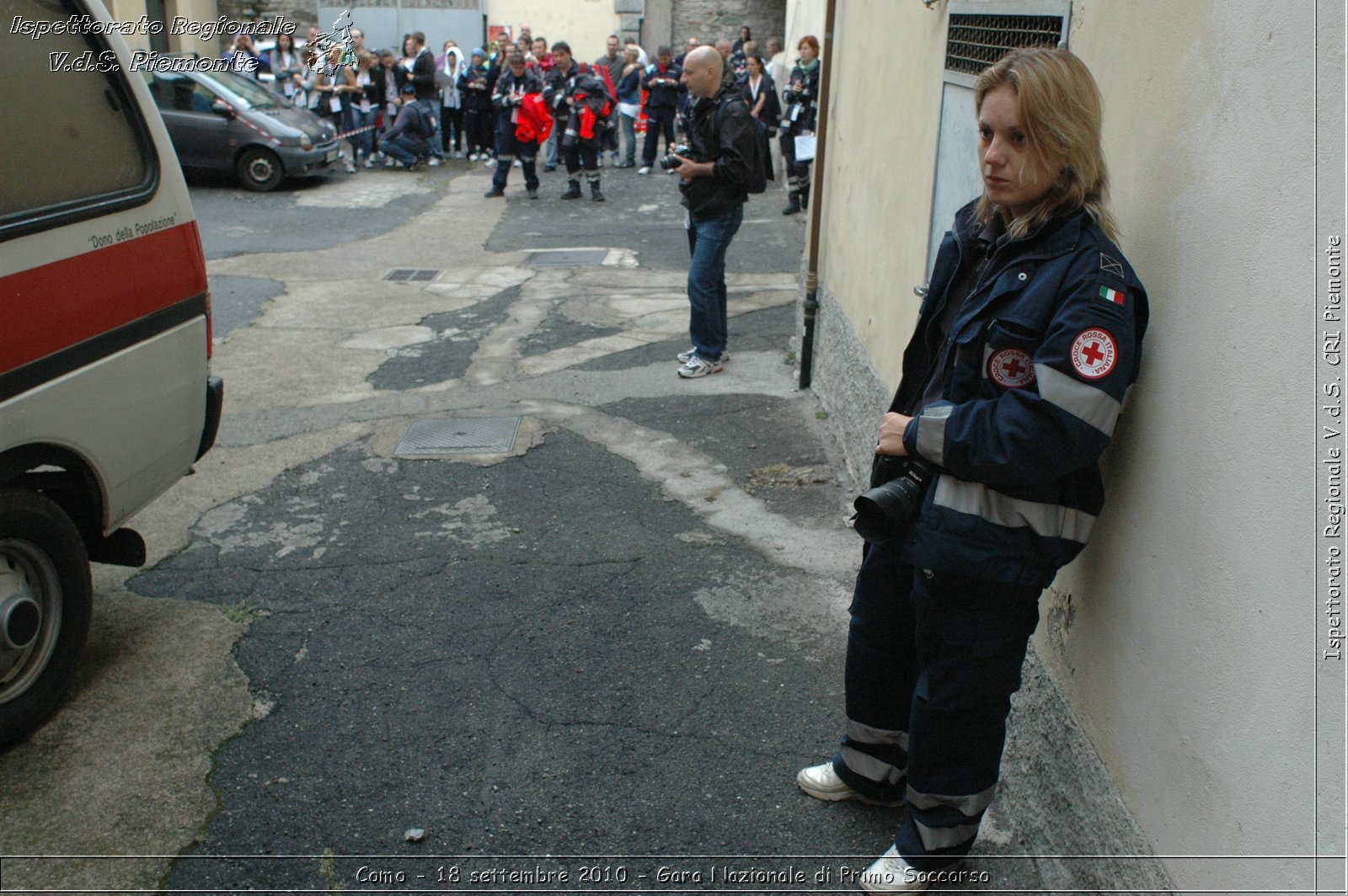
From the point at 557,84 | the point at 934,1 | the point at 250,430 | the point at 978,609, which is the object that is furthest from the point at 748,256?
the point at 978,609

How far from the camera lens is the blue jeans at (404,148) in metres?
17.7

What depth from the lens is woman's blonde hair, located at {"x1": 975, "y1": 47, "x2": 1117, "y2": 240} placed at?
7.53 ft

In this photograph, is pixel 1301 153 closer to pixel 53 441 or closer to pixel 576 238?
pixel 53 441

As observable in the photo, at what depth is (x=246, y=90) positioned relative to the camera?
1611 centimetres

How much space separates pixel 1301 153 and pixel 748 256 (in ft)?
32.5

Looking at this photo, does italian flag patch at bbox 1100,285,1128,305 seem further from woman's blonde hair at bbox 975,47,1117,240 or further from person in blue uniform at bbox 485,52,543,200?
person in blue uniform at bbox 485,52,543,200

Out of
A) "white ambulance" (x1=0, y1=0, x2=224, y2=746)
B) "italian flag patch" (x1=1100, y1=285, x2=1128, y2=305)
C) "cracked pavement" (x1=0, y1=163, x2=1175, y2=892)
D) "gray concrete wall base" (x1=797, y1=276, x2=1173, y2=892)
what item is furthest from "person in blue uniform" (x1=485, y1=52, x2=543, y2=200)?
"italian flag patch" (x1=1100, y1=285, x2=1128, y2=305)

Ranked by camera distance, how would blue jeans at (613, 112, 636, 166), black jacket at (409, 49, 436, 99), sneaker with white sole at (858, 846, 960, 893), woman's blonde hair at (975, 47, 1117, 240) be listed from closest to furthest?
woman's blonde hair at (975, 47, 1117, 240)
sneaker with white sole at (858, 846, 960, 893)
black jacket at (409, 49, 436, 99)
blue jeans at (613, 112, 636, 166)

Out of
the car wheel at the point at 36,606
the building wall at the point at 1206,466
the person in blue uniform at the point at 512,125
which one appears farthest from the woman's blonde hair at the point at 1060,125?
the person in blue uniform at the point at 512,125

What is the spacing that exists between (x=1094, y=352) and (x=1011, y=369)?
0.19 m

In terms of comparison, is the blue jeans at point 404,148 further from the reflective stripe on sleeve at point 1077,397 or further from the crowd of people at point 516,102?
the reflective stripe on sleeve at point 1077,397

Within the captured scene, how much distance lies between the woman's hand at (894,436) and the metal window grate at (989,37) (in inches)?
51.1

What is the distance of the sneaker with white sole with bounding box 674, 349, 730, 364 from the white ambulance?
395 centimetres

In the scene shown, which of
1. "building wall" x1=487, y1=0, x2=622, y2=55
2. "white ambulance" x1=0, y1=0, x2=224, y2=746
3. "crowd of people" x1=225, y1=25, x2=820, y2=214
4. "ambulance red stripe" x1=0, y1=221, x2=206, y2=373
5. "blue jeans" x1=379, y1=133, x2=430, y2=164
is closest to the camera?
"ambulance red stripe" x1=0, y1=221, x2=206, y2=373
